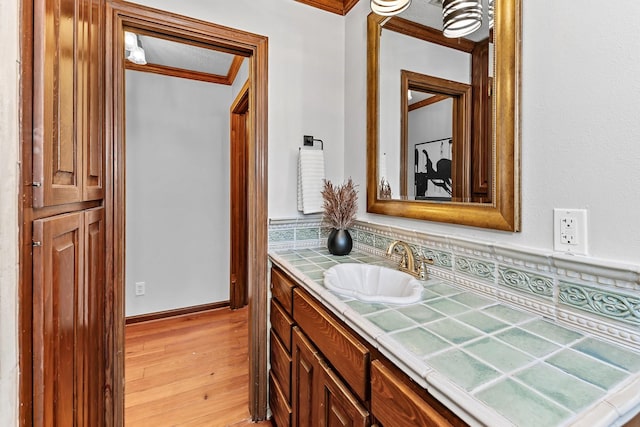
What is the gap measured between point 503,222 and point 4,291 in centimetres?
120

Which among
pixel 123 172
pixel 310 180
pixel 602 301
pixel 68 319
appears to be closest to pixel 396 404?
pixel 602 301

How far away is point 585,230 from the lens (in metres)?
0.81

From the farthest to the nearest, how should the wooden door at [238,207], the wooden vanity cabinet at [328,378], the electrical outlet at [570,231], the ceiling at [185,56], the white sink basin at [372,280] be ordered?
the wooden door at [238,207] → the ceiling at [185,56] → the white sink basin at [372,280] → the electrical outlet at [570,231] → the wooden vanity cabinet at [328,378]

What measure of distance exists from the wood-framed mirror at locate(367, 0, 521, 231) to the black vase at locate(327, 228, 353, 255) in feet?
0.75

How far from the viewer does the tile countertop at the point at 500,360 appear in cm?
51

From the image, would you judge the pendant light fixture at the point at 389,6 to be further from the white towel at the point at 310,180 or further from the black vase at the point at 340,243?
the black vase at the point at 340,243

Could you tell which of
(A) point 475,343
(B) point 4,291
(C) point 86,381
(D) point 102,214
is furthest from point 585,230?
(D) point 102,214

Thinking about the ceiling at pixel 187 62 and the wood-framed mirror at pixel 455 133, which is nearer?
the wood-framed mirror at pixel 455 133

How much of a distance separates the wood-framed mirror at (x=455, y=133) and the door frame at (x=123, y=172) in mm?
622

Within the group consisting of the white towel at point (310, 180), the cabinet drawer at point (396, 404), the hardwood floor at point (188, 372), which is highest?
the white towel at point (310, 180)

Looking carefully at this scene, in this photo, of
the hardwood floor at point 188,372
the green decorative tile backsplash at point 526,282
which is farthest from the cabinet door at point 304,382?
the green decorative tile backsplash at point 526,282

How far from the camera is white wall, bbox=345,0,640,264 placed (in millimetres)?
727

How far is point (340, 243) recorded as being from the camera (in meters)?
1.66

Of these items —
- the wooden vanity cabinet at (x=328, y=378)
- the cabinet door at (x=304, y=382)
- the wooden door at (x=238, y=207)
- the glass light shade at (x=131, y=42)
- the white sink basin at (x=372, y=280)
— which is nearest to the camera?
the wooden vanity cabinet at (x=328, y=378)
